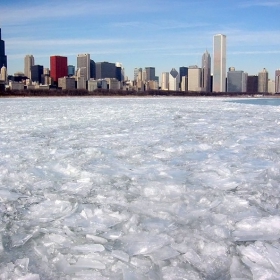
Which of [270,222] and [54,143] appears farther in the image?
[54,143]

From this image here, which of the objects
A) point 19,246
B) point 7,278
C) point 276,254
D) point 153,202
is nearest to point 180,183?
point 153,202

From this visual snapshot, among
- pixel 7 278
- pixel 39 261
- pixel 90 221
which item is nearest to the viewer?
pixel 7 278

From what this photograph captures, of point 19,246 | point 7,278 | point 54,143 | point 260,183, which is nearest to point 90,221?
point 19,246

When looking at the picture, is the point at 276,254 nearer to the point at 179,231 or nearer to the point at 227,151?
the point at 179,231

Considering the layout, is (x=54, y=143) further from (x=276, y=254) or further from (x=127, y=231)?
(x=276, y=254)

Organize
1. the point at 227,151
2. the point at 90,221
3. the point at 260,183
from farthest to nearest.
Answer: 1. the point at 227,151
2. the point at 260,183
3. the point at 90,221

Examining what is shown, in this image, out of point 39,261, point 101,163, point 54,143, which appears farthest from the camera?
point 54,143

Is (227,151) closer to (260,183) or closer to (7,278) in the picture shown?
(260,183)

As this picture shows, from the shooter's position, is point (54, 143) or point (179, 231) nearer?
point (179, 231)

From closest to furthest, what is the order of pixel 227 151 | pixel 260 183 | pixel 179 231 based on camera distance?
pixel 179 231
pixel 260 183
pixel 227 151
